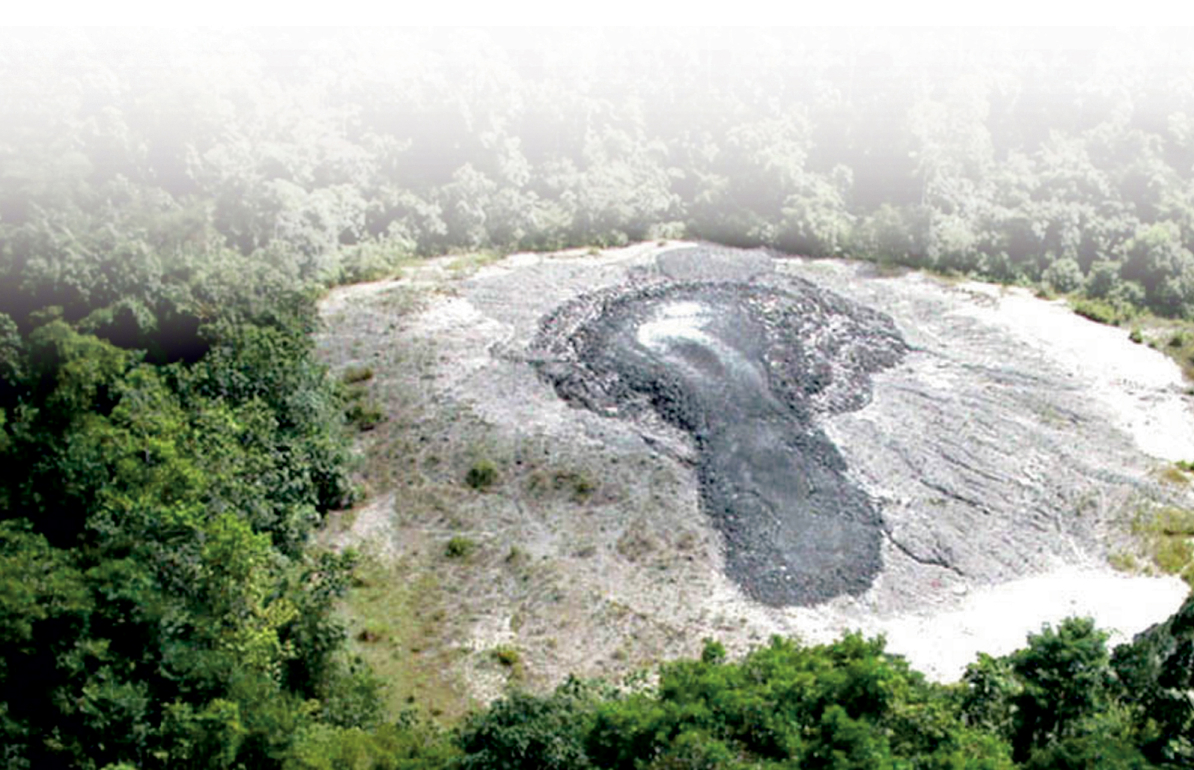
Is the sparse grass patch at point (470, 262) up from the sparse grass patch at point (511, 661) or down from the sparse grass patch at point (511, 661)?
up

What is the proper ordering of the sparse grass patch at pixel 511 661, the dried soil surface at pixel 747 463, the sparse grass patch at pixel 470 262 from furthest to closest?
1. the sparse grass patch at pixel 470 262
2. the dried soil surface at pixel 747 463
3. the sparse grass patch at pixel 511 661

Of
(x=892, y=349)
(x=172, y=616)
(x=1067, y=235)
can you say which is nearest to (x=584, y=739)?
(x=172, y=616)

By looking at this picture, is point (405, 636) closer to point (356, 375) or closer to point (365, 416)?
point (365, 416)

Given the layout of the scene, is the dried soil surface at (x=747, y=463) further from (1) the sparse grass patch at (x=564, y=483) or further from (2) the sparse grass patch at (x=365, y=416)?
(2) the sparse grass patch at (x=365, y=416)

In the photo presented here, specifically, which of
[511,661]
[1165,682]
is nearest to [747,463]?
[511,661]

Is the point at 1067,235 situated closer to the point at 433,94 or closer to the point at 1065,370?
the point at 1065,370

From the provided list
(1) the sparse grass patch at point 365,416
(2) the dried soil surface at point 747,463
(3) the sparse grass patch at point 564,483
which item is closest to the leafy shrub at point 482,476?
(2) the dried soil surface at point 747,463
